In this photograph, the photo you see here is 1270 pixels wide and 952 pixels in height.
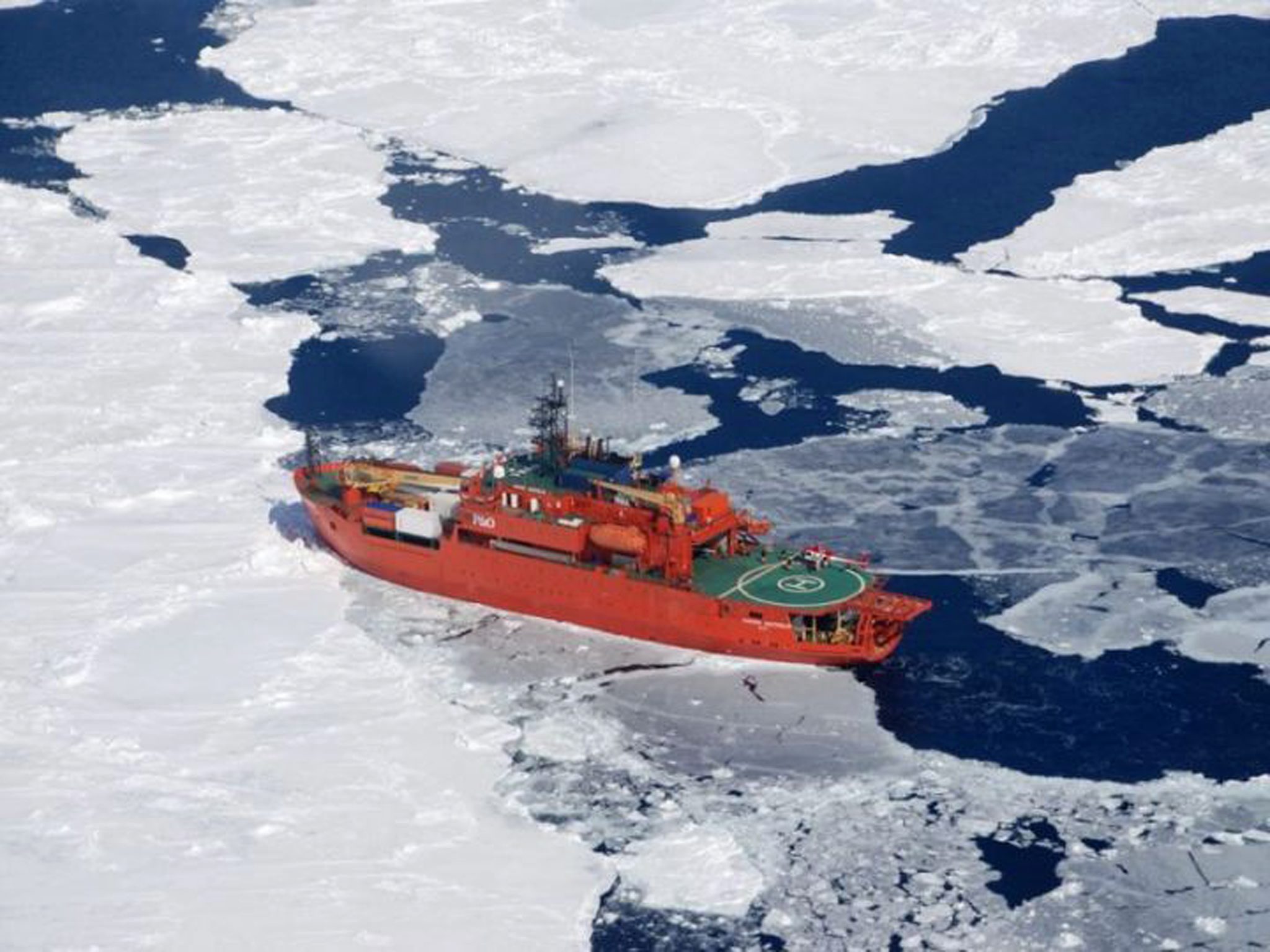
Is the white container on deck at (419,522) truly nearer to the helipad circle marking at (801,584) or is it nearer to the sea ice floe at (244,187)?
the helipad circle marking at (801,584)

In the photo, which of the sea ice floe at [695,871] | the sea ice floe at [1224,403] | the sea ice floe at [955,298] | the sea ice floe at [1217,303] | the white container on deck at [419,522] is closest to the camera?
the sea ice floe at [695,871]

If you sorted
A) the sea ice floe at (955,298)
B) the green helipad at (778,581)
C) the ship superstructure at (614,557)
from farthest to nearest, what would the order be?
the sea ice floe at (955,298) → the green helipad at (778,581) → the ship superstructure at (614,557)

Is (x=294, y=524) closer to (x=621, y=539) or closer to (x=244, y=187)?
(x=621, y=539)

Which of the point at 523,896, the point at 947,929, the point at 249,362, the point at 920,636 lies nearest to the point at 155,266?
the point at 249,362

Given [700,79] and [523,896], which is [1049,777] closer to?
[523,896]

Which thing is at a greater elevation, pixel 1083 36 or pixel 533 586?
pixel 1083 36

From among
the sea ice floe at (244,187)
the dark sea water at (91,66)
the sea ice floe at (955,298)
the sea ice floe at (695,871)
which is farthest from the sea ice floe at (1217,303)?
the dark sea water at (91,66)

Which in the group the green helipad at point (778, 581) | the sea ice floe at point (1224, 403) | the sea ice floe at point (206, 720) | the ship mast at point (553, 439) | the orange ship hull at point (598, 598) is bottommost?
the sea ice floe at point (206, 720)
